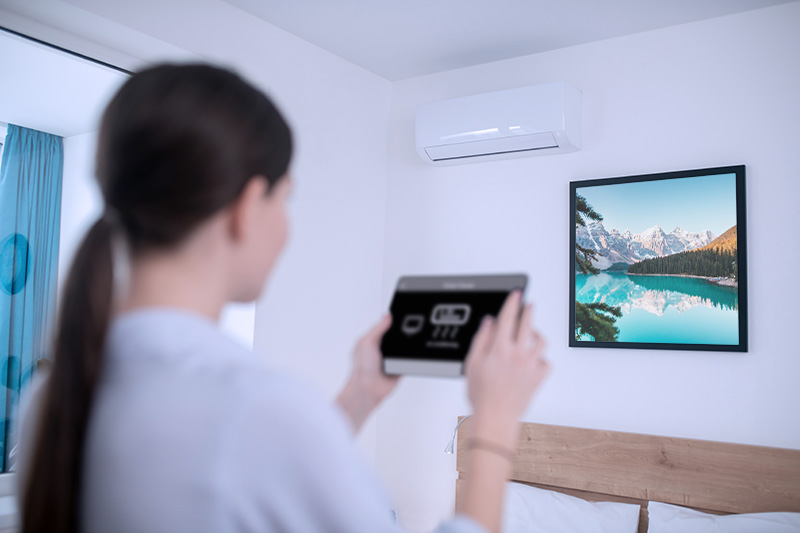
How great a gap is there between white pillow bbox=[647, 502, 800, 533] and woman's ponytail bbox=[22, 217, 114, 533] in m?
2.25

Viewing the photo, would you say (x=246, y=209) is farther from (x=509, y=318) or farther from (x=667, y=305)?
(x=667, y=305)

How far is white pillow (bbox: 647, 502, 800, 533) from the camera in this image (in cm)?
223

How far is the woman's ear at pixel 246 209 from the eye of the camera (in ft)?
2.19

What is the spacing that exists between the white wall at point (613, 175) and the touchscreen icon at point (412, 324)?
2.02 meters

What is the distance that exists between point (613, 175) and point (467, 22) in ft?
2.86

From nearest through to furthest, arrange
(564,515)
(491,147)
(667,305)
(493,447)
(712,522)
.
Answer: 1. (493,447)
2. (712,522)
3. (564,515)
4. (667,305)
5. (491,147)

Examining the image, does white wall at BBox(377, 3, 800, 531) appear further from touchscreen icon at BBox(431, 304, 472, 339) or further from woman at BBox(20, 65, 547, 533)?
woman at BBox(20, 65, 547, 533)

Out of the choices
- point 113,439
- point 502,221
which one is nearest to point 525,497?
point 502,221

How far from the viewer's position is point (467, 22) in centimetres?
284

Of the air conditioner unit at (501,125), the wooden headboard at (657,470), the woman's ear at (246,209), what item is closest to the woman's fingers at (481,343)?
the woman's ear at (246,209)

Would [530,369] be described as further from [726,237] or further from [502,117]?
[502,117]

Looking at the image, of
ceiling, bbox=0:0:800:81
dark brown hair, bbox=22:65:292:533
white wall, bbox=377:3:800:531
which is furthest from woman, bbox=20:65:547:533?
white wall, bbox=377:3:800:531

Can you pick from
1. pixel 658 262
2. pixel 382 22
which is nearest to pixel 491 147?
pixel 382 22

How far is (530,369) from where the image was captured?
77cm
